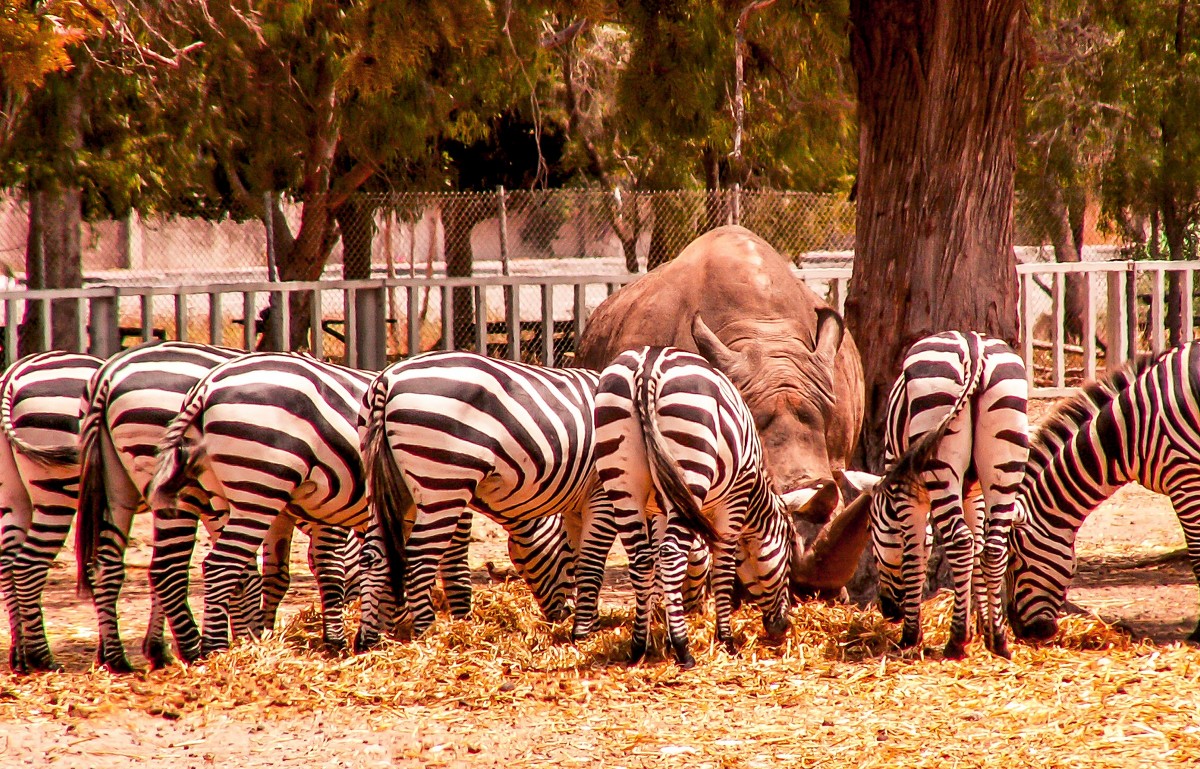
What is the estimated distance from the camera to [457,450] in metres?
5.90

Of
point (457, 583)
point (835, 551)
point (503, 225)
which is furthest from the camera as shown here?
point (503, 225)

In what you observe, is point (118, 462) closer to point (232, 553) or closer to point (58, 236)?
point (232, 553)

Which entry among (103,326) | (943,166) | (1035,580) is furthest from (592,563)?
(103,326)

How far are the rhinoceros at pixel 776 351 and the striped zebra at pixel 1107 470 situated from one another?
877mm

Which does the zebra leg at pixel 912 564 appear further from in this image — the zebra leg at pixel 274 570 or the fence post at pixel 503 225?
the fence post at pixel 503 225

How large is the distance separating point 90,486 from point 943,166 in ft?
16.0

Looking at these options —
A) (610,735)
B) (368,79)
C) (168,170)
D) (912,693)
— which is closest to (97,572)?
(610,735)

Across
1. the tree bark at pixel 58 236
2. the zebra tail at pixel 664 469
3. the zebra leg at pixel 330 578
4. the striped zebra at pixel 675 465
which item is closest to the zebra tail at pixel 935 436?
the striped zebra at pixel 675 465

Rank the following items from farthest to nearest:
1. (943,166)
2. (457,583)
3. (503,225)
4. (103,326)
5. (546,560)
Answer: (503,225) < (103,326) < (943,166) < (546,560) < (457,583)

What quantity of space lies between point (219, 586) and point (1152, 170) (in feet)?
54.0

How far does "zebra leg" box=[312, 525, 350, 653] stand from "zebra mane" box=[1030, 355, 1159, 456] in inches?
144

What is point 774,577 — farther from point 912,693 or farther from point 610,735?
point 610,735

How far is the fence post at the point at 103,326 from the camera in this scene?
10891mm

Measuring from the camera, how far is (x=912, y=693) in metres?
5.50
